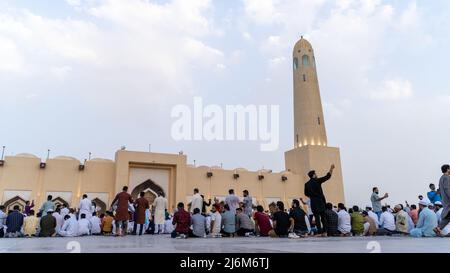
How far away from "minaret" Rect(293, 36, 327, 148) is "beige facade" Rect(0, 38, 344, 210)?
83mm

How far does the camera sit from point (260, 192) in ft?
78.3

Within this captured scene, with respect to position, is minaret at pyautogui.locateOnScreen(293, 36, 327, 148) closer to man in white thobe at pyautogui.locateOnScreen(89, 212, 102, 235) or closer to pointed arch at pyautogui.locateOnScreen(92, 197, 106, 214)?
pointed arch at pyautogui.locateOnScreen(92, 197, 106, 214)

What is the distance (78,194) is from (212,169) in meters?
8.29

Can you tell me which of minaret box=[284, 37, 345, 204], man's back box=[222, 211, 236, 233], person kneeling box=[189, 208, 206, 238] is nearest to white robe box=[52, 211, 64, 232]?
person kneeling box=[189, 208, 206, 238]

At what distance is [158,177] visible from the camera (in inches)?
826

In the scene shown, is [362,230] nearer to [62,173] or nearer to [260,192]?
[260,192]

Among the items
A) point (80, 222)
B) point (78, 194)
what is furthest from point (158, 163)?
point (80, 222)

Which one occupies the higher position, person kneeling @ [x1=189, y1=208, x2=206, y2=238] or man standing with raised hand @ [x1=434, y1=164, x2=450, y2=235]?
man standing with raised hand @ [x1=434, y1=164, x2=450, y2=235]

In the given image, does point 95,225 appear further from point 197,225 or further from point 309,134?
point 309,134

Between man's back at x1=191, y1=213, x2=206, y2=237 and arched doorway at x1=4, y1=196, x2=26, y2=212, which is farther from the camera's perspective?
arched doorway at x1=4, y1=196, x2=26, y2=212

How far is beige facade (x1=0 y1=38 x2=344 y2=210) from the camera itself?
18891 mm

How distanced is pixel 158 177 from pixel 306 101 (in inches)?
532

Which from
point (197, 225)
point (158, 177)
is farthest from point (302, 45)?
point (197, 225)

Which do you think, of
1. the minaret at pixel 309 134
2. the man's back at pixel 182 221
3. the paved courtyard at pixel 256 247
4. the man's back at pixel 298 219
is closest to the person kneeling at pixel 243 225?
the man's back at pixel 298 219
